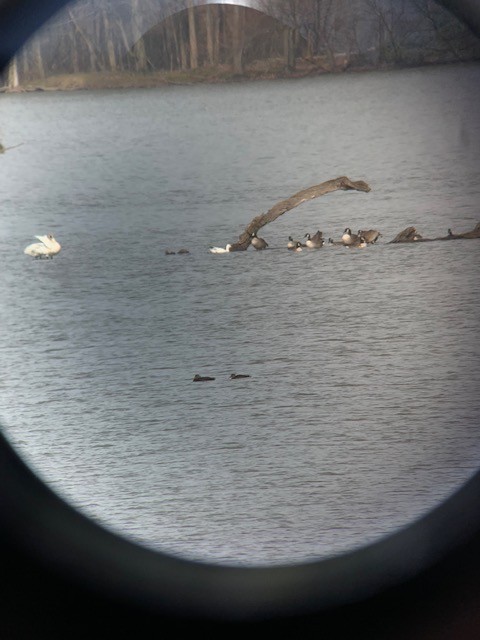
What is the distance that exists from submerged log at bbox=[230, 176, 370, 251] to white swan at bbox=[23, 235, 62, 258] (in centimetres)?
42

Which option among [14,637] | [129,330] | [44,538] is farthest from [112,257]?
[14,637]

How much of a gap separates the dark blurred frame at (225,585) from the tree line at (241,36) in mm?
312

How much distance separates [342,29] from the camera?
1435mm

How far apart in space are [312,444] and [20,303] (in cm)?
73

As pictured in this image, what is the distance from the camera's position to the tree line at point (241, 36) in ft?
4.44

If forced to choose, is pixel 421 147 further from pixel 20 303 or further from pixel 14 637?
pixel 14 637

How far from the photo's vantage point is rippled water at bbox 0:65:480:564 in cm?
151

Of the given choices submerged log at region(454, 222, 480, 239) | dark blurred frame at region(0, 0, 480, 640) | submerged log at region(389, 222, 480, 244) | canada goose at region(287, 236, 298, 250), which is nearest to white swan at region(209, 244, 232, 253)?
canada goose at region(287, 236, 298, 250)

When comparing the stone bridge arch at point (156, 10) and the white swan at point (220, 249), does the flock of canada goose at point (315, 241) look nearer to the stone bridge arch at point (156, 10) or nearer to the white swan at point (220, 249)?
the white swan at point (220, 249)

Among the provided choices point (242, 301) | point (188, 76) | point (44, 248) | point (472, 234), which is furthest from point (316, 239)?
point (44, 248)

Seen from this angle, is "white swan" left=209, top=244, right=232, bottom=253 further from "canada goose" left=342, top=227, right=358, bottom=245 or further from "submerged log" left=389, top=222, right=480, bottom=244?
"submerged log" left=389, top=222, right=480, bottom=244

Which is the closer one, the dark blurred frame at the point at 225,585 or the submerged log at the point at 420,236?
the dark blurred frame at the point at 225,585

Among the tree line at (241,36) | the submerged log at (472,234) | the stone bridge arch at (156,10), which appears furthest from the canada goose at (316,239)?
the stone bridge arch at (156,10)

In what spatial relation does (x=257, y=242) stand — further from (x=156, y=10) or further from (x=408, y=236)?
(x=156, y=10)
